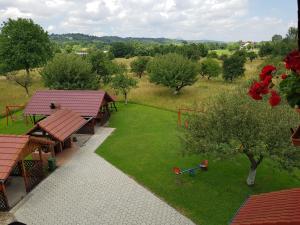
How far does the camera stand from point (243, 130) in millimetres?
14898

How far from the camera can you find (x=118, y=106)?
37.8 metres

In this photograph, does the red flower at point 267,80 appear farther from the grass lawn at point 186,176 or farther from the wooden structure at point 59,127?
the wooden structure at point 59,127

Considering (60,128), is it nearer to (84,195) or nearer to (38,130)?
(38,130)

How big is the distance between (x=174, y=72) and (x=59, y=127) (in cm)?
2326

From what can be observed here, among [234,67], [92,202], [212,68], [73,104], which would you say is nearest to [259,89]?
[92,202]

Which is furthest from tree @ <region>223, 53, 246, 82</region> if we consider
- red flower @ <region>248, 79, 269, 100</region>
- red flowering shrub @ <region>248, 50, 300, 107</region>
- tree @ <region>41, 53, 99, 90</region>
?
red flower @ <region>248, 79, 269, 100</region>

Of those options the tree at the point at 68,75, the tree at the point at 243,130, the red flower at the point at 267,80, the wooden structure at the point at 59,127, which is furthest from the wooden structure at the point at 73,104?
the red flower at the point at 267,80

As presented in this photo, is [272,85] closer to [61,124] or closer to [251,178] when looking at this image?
[251,178]

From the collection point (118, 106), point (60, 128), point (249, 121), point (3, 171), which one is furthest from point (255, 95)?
point (118, 106)

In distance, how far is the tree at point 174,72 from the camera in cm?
4184

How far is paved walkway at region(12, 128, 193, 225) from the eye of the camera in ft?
49.1

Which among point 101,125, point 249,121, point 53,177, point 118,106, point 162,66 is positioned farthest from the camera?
point 162,66

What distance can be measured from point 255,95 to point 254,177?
1488 cm

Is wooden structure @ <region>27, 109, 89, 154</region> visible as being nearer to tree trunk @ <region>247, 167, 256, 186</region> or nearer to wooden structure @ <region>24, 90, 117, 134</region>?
wooden structure @ <region>24, 90, 117, 134</region>
